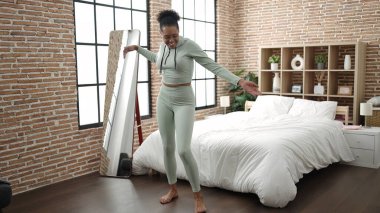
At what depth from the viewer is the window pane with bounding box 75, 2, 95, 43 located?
16.4 ft

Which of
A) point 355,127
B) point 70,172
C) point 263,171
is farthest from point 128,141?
point 355,127

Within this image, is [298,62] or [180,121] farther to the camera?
[298,62]

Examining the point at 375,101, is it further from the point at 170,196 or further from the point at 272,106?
the point at 170,196

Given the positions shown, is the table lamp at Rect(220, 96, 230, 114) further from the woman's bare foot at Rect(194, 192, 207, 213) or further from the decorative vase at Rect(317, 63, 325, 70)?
the woman's bare foot at Rect(194, 192, 207, 213)

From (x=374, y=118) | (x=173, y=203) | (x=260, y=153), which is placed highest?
(x=374, y=118)

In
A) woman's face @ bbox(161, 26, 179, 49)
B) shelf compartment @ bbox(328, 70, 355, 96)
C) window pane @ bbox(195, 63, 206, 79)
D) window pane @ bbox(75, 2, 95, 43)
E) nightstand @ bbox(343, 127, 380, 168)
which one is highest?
window pane @ bbox(75, 2, 95, 43)

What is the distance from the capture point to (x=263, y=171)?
147 inches

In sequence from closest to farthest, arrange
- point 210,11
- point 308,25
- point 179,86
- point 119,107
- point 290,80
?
point 179,86 → point 119,107 → point 308,25 → point 290,80 → point 210,11

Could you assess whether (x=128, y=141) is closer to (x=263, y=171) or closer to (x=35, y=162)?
(x=35, y=162)

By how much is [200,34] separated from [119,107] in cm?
290

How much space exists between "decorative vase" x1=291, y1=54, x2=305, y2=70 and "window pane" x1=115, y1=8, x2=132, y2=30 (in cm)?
290

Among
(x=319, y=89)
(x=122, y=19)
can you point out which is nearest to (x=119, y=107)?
(x=122, y=19)

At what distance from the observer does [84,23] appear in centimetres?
510

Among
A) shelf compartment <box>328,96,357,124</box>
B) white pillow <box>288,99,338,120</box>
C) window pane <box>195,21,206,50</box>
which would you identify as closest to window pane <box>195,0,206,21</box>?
window pane <box>195,21,206,50</box>
